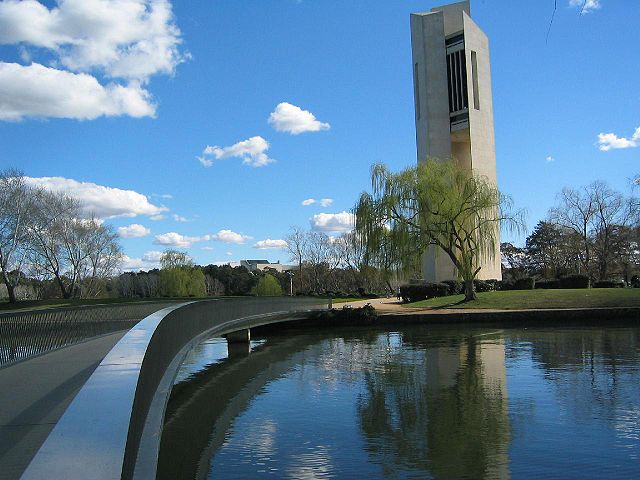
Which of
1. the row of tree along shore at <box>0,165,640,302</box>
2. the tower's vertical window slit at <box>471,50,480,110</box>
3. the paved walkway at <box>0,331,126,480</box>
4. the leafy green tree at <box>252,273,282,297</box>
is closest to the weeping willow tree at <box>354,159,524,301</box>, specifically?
the row of tree along shore at <box>0,165,640,302</box>

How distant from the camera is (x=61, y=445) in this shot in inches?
121

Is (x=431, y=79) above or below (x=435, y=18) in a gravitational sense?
below

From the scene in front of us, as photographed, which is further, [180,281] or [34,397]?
[180,281]

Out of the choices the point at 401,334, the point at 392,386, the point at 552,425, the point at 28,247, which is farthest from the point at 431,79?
the point at 552,425

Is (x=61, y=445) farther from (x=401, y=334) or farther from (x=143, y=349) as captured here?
(x=401, y=334)

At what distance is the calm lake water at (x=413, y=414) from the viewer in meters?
8.31

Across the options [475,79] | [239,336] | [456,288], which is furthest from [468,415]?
[475,79]

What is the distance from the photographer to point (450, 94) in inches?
2164

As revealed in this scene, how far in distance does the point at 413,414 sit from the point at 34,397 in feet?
21.0

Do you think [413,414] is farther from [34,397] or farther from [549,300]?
[549,300]

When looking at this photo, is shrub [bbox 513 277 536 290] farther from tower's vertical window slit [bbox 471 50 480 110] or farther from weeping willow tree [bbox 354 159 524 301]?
tower's vertical window slit [bbox 471 50 480 110]

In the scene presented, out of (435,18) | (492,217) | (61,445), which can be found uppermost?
(435,18)

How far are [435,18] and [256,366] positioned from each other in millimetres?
44236

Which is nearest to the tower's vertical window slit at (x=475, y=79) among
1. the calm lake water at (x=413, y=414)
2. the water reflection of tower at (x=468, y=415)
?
the calm lake water at (x=413, y=414)
